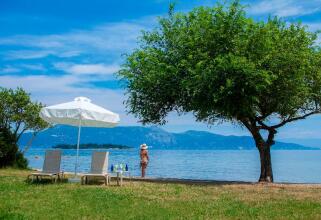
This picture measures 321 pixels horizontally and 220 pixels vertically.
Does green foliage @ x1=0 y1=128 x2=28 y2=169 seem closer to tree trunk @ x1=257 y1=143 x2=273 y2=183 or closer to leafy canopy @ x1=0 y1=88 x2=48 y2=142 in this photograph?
leafy canopy @ x1=0 y1=88 x2=48 y2=142

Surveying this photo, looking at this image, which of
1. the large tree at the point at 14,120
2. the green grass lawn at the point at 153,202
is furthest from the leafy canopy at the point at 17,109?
the green grass lawn at the point at 153,202

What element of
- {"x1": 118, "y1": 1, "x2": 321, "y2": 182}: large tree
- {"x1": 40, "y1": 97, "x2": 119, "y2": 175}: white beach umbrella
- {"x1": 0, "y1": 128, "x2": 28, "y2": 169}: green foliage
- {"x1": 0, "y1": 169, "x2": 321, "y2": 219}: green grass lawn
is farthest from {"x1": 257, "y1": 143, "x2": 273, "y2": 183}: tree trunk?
{"x1": 0, "y1": 128, "x2": 28, "y2": 169}: green foliage

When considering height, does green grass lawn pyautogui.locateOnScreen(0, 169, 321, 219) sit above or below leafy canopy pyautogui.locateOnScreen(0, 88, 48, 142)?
below

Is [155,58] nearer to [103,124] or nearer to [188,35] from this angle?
[188,35]

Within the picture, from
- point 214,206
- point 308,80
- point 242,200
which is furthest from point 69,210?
point 308,80

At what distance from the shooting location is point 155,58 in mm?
26016

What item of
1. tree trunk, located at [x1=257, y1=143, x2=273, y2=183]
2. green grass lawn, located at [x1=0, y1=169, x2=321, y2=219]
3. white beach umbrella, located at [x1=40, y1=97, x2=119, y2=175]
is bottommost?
green grass lawn, located at [x1=0, y1=169, x2=321, y2=219]

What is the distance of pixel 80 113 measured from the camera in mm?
21266

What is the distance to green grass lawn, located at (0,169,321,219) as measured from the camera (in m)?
13.4

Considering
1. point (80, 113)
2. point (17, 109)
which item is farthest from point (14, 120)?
point (80, 113)

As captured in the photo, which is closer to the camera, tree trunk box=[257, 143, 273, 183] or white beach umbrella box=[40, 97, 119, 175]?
white beach umbrella box=[40, 97, 119, 175]

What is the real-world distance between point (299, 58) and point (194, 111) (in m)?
6.04

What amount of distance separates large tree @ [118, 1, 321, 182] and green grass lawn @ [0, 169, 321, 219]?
4888mm

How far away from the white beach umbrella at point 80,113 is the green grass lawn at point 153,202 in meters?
2.91
